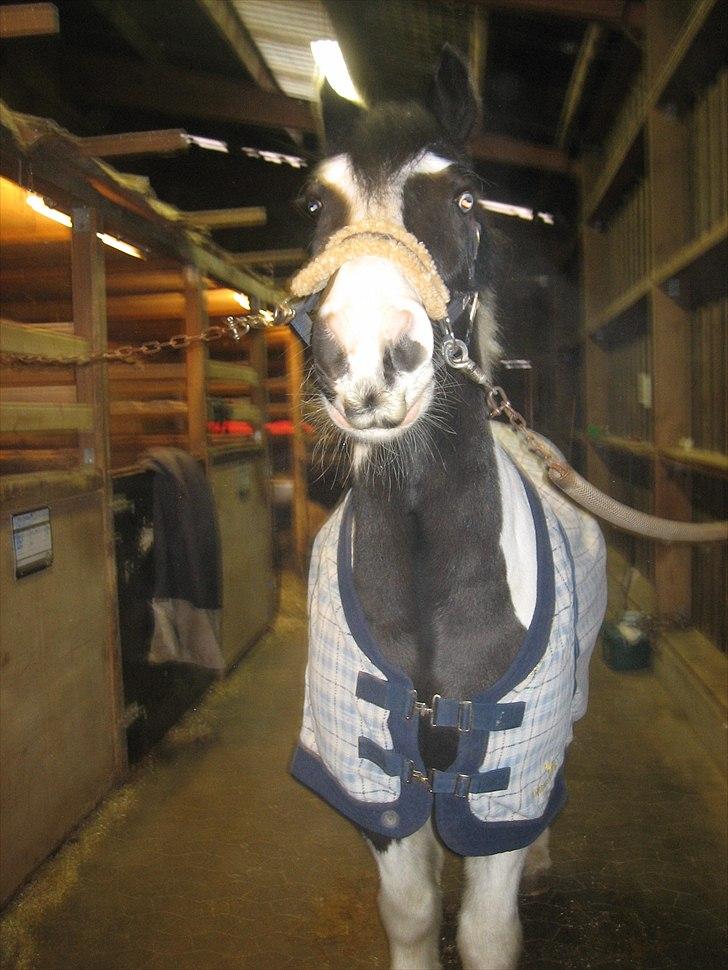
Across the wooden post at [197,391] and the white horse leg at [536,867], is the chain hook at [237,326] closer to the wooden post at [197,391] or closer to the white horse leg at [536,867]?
the white horse leg at [536,867]

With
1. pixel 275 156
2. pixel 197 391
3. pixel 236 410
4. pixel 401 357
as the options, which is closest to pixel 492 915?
pixel 401 357

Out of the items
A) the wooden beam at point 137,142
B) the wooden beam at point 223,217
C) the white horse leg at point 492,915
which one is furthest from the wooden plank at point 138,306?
the white horse leg at point 492,915

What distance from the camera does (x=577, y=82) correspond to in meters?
5.01

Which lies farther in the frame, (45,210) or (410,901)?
(45,210)

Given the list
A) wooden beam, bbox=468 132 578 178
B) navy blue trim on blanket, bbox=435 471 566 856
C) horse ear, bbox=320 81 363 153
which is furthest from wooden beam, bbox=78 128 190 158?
wooden beam, bbox=468 132 578 178

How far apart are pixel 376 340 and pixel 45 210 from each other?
213 centimetres

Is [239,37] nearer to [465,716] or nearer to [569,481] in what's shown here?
[569,481]

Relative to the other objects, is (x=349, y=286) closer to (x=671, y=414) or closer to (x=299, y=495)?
(x=671, y=414)

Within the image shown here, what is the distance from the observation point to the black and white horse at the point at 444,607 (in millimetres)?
1379

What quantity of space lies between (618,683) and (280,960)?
2.39m

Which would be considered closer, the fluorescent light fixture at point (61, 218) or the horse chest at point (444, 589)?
the horse chest at point (444, 589)

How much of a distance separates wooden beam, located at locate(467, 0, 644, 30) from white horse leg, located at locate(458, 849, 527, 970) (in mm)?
3577

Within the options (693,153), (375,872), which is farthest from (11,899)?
(693,153)

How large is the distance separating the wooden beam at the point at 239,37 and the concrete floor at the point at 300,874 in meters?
3.72
